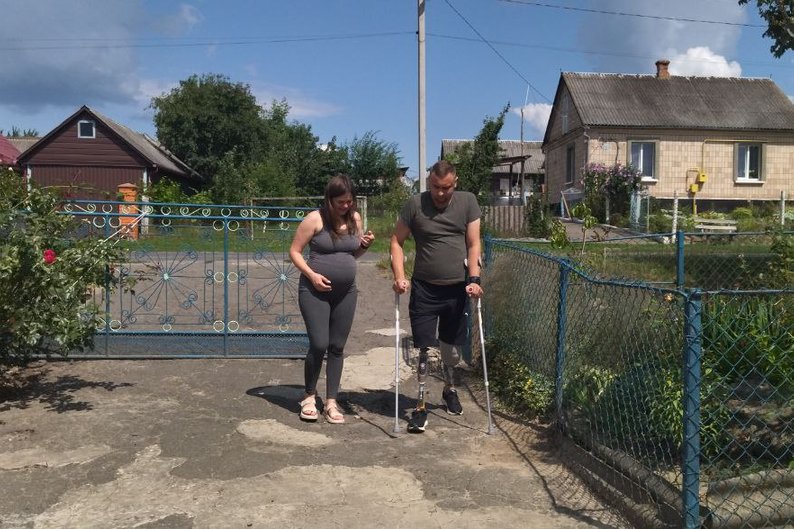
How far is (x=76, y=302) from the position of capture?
532 centimetres

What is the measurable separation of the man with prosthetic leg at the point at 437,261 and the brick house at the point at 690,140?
72.7 feet

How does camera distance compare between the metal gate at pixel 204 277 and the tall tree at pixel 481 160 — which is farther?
the tall tree at pixel 481 160

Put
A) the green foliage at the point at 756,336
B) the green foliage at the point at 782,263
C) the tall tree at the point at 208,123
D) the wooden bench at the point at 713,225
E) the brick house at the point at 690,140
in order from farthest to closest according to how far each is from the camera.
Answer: the tall tree at the point at 208,123, the brick house at the point at 690,140, the wooden bench at the point at 713,225, the green foliage at the point at 782,263, the green foliage at the point at 756,336

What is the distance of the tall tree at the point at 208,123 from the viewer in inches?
1563

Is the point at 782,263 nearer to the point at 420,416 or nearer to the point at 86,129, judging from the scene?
the point at 420,416

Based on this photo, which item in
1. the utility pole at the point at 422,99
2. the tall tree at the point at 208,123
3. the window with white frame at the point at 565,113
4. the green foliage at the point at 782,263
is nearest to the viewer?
the green foliage at the point at 782,263

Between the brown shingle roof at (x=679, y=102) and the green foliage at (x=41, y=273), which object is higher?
the brown shingle roof at (x=679, y=102)

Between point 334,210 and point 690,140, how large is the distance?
2428cm

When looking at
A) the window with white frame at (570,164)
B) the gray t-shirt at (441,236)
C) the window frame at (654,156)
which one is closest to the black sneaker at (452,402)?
the gray t-shirt at (441,236)

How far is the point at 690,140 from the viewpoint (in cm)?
2641

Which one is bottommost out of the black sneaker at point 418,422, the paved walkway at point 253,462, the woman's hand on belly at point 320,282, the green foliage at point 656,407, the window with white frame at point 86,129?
the paved walkway at point 253,462

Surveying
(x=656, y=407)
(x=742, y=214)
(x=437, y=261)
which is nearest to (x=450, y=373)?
(x=437, y=261)

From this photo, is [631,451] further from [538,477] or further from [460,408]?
[460,408]

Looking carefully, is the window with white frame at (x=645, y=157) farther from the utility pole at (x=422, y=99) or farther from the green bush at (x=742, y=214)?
the utility pole at (x=422, y=99)
